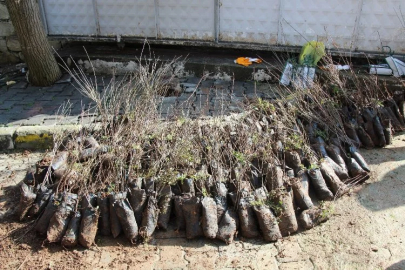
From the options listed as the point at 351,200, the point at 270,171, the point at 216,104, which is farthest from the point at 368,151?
the point at 216,104

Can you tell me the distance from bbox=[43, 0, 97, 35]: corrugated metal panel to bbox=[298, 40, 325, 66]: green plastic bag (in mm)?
3760

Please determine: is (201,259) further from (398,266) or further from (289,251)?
(398,266)

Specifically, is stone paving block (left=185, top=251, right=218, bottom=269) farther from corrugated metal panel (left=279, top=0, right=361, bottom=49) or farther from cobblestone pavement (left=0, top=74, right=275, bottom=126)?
corrugated metal panel (left=279, top=0, right=361, bottom=49)

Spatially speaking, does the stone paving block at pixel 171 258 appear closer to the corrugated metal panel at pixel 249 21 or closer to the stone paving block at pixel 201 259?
the stone paving block at pixel 201 259

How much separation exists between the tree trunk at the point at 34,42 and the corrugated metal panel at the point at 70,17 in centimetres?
78

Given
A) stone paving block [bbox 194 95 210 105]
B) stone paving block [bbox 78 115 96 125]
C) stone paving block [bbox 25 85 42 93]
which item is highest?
stone paving block [bbox 25 85 42 93]

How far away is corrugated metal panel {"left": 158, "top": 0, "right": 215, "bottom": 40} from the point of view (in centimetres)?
739

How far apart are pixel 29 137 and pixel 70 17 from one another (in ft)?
9.51

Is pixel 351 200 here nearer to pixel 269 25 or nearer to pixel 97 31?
pixel 269 25

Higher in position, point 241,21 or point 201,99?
point 241,21

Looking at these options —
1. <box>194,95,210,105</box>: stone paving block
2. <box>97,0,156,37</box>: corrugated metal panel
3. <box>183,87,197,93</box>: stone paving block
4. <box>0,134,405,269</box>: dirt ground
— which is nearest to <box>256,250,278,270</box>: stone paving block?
<box>0,134,405,269</box>: dirt ground

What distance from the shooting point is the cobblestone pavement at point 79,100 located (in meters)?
6.26

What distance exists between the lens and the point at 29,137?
19.2 feet

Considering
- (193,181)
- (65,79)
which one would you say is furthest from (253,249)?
(65,79)
